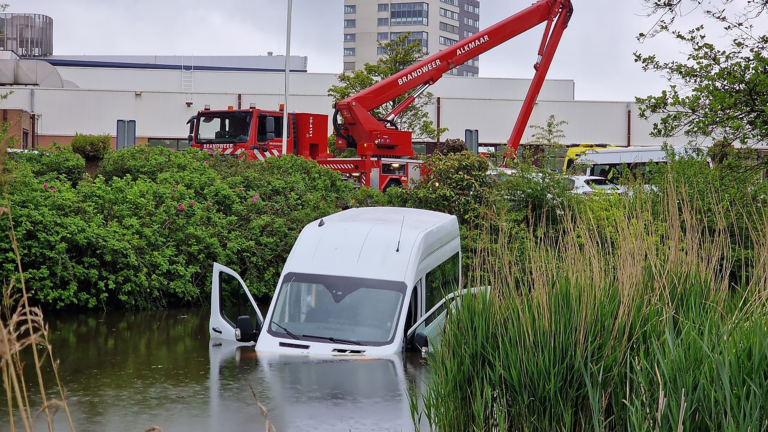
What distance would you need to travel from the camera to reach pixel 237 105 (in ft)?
167

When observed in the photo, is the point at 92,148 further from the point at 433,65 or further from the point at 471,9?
the point at 471,9

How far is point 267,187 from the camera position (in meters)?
17.9

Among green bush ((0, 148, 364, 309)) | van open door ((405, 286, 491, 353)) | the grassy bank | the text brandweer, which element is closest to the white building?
the text brandweer

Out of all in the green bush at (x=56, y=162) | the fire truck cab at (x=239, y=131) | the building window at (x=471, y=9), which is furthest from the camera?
Result: the building window at (x=471, y=9)

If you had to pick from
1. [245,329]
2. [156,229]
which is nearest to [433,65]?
[156,229]

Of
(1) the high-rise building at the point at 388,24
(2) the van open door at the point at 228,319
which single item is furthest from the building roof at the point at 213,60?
Answer: (2) the van open door at the point at 228,319

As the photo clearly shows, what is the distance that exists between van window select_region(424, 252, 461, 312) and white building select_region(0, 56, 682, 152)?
Result: 3890 centimetres

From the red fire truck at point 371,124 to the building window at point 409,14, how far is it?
312 feet

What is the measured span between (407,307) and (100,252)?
6.34 m

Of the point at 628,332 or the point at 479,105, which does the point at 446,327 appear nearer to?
the point at 628,332

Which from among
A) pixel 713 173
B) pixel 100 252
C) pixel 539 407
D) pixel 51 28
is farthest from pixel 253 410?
pixel 51 28

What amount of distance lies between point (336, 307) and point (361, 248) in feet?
2.52

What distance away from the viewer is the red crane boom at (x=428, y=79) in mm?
25828

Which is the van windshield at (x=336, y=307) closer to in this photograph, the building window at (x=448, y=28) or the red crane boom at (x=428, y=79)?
the red crane boom at (x=428, y=79)
